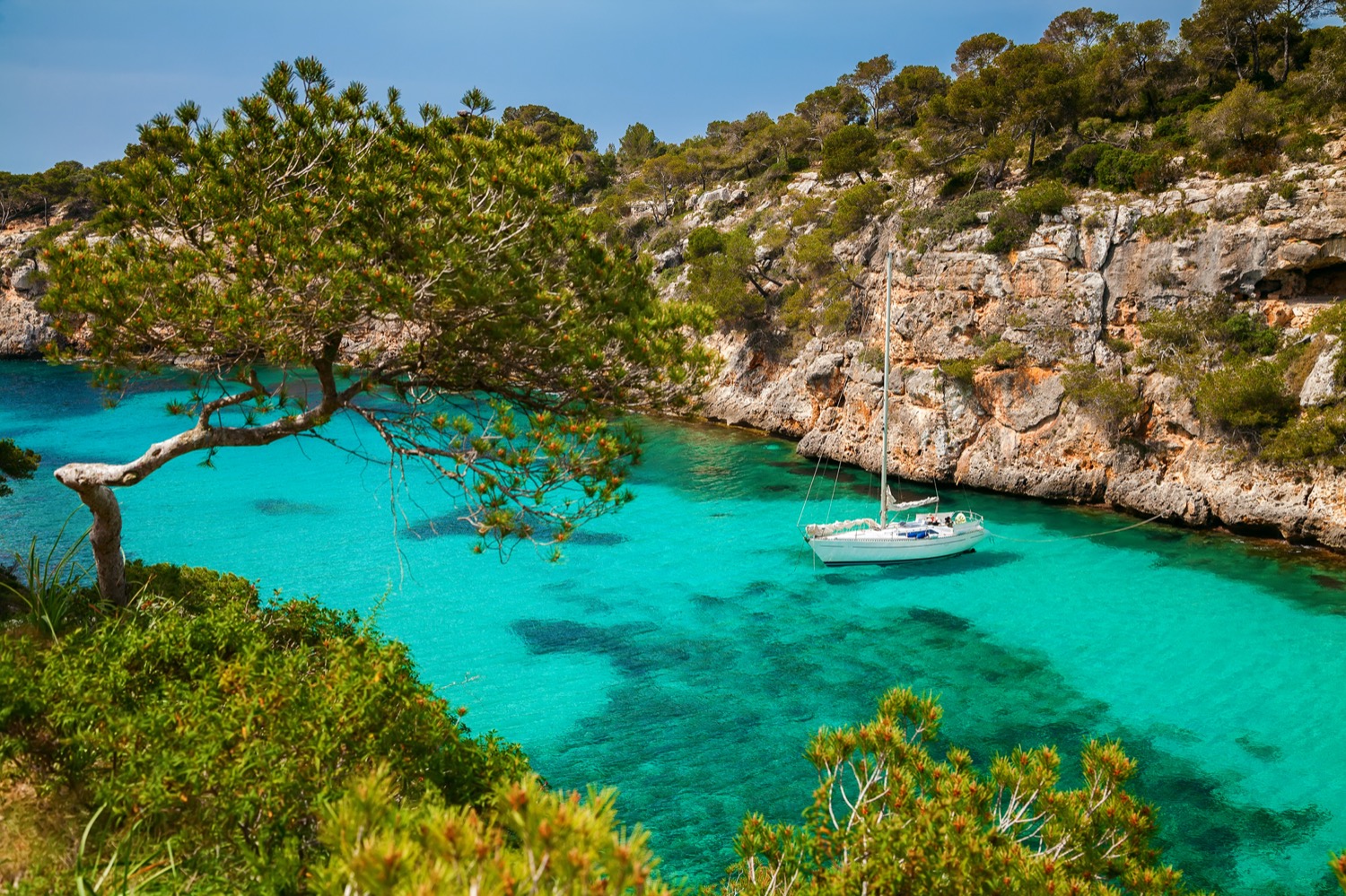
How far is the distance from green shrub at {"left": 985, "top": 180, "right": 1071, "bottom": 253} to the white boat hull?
484 inches

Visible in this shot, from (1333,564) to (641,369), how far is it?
20.7 meters

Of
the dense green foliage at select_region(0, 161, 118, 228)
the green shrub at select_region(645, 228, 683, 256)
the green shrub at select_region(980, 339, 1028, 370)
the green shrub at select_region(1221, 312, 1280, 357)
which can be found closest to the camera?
the green shrub at select_region(1221, 312, 1280, 357)

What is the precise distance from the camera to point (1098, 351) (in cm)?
2564

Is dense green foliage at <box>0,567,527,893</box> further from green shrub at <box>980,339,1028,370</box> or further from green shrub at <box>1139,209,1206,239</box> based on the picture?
green shrub at <box>1139,209,1206,239</box>

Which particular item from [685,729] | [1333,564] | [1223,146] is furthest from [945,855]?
[1223,146]

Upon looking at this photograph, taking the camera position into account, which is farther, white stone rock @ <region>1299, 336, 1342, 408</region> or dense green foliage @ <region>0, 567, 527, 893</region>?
white stone rock @ <region>1299, 336, 1342, 408</region>

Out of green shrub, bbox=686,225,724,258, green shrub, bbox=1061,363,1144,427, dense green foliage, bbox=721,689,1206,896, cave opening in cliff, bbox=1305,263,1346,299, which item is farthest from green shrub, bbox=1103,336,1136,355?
dense green foliage, bbox=721,689,1206,896

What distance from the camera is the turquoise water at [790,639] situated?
11312 millimetres

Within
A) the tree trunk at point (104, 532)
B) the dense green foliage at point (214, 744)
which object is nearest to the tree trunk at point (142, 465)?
the tree trunk at point (104, 532)

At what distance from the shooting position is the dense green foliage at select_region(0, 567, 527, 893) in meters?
3.93

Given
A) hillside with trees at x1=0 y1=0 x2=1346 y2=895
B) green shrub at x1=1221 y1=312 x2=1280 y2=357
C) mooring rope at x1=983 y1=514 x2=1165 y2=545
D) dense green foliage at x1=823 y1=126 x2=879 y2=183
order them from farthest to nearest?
→ dense green foliage at x1=823 y1=126 x2=879 y2=183, green shrub at x1=1221 y1=312 x2=1280 y2=357, mooring rope at x1=983 y1=514 x2=1165 y2=545, hillside with trees at x1=0 y1=0 x2=1346 y2=895

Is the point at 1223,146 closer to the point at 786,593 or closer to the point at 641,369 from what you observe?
the point at 786,593

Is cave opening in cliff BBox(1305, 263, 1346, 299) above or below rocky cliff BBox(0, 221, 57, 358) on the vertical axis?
above

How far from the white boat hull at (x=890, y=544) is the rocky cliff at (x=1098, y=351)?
6514mm
